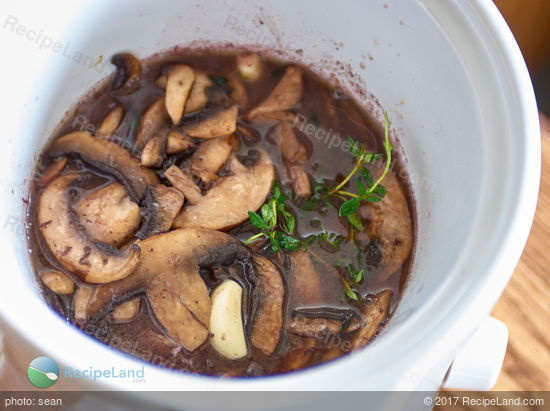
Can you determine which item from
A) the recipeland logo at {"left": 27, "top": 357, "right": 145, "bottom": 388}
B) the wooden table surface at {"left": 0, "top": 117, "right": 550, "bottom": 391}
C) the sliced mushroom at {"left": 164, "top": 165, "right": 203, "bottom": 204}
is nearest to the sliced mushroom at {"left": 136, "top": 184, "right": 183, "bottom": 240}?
the sliced mushroom at {"left": 164, "top": 165, "right": 203, "bottom": 204}

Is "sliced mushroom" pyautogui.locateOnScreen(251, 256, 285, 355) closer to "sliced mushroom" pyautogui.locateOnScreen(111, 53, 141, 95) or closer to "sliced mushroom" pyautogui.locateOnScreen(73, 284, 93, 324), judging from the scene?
"sliced mushroom" pyautogui.locateOnScreen(73, 284, 93, 324)

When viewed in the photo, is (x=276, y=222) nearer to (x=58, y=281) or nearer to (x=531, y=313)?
(x=58, y=281)

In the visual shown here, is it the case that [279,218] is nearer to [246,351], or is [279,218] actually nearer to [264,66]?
[246,351]

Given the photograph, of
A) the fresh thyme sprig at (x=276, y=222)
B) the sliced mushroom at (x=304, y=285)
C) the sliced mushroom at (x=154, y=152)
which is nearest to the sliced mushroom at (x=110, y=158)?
the sliced mushroom at (x=154, y=152)

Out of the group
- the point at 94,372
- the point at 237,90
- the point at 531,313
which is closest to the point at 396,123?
the point at 237,90

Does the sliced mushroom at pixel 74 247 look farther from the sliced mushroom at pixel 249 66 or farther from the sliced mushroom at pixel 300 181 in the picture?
the sliced mushroom at pixel 249 66

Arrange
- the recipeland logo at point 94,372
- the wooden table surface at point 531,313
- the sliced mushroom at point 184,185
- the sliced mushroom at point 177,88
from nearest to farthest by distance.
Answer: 1. the recipeland logo at point 94,372
2. the sliced mushroom at point 184,185
3. the sliced mushroom at point 177,88
4. the wooden table surface at point 531,313

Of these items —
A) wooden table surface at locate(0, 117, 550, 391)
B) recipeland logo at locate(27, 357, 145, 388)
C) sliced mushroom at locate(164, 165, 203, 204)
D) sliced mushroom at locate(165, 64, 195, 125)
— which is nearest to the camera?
recipeland logo at locate(27, 357, 145, 388)
